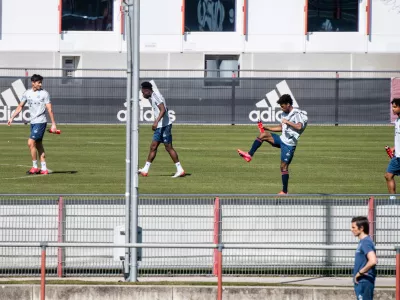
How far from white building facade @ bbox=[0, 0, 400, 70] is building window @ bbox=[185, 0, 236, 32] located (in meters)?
0.04

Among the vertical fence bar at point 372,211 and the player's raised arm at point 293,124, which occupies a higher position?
the player's raised arm at point 293,124

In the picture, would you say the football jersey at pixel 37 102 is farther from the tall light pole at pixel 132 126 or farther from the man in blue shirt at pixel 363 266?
the man in blue shirt at pixel 363 266

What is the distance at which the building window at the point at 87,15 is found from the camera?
1722 inches

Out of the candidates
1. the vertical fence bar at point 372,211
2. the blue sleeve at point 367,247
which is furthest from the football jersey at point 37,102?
the blue sleeve at point 367,247

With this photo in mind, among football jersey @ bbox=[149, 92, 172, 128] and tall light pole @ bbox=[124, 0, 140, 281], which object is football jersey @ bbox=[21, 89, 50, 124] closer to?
football jersey @ bbox=[149, 92, 172, 128]

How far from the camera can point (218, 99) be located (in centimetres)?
3422

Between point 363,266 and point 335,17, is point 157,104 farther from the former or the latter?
point 335,17

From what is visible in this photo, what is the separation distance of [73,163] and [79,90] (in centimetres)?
1038

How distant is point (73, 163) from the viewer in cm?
2420

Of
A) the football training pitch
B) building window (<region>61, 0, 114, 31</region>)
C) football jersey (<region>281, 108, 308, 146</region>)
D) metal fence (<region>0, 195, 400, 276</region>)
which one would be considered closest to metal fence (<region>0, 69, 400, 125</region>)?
the football training pitch

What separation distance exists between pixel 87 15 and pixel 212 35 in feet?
16.6

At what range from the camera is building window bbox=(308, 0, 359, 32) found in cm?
4406

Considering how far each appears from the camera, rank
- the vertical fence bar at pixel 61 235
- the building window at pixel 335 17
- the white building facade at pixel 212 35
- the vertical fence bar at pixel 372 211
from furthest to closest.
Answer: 1. the building window at pixel 335 17
2. the white building facade at pixel 212 35
3. the vertical fence bar at pixel 372 211
4. the vertical fence bar at pixel 61 235

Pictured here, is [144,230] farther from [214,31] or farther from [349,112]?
[214,31]
